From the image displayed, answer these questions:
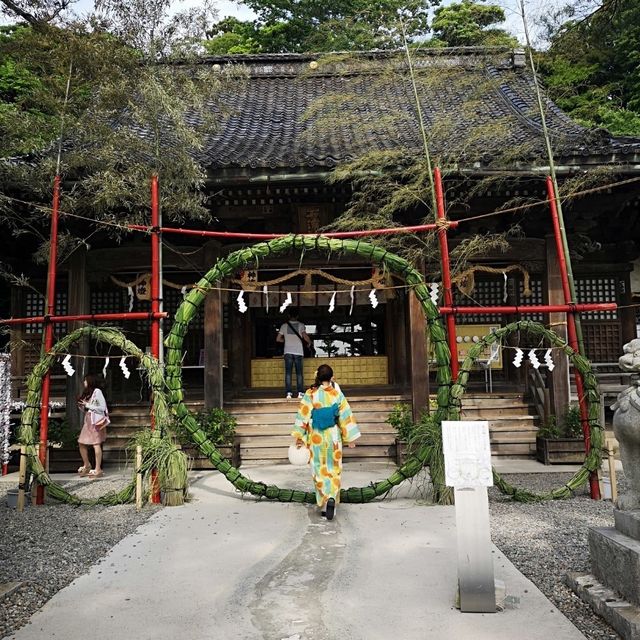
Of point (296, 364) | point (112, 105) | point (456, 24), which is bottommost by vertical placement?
point (296, 364)

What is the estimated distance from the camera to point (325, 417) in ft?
18.8

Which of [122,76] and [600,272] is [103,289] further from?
[600,272]

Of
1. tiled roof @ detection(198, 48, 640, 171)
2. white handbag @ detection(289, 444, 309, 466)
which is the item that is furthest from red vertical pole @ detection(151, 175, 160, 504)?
tiled roof @ detection(198, 48, 640, 171)

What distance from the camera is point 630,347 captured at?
11.7 feet

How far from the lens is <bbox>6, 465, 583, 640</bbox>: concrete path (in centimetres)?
317

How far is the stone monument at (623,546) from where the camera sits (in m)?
3.13

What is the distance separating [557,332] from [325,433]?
4.95 meters

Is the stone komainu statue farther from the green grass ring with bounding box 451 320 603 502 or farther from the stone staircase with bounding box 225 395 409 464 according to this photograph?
the stone staircase with bounding box 225 395 409 464

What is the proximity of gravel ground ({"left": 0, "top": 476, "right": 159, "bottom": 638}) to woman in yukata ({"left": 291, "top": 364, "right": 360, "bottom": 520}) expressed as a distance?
1.79 metres

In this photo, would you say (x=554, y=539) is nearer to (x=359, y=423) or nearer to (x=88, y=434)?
(x=359, y=423)

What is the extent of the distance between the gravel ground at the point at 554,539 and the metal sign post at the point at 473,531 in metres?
0.52

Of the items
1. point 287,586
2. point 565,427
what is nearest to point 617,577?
point 287,586

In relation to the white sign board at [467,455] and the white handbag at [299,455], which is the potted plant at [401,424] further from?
the white sign board at [467,455]

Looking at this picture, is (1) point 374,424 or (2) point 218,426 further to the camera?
(1) point 374,424
